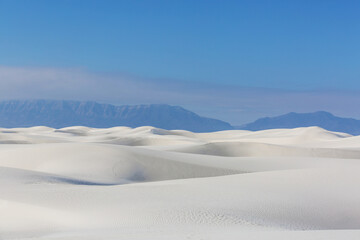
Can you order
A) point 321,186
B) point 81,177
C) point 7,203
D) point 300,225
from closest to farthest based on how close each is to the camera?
point 300,225
point 7,203
point 321,186
point 81,177

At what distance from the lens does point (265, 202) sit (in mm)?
10117

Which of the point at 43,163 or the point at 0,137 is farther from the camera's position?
the point at 0,137

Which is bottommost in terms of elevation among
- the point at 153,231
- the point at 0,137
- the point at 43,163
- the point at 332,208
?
the point at 153,231

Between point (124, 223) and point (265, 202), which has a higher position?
point (265, 202)

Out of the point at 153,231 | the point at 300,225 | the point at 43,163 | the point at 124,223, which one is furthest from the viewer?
the point at 43,163

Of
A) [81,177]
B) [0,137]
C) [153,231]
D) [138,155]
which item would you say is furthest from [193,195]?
[0,137]

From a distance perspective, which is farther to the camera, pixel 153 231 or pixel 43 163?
pixel 43 163

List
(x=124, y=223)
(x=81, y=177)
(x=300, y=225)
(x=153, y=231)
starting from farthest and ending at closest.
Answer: (x=81, y=177) < (x=300, y=225) < (x=124, y=223) < (x=153, y=231)

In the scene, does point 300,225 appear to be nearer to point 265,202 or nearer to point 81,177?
point 265,202

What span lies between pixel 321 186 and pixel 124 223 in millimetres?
6449

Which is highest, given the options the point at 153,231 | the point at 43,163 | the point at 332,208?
the point at 43,163

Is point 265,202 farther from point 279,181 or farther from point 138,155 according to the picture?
point 138,155

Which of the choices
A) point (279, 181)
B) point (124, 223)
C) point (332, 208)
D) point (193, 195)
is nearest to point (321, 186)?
point (279, 181)

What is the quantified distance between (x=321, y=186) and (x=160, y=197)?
4720 millimetres
